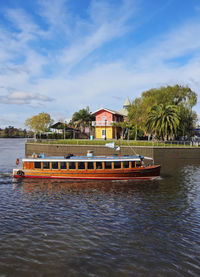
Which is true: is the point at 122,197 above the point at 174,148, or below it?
below

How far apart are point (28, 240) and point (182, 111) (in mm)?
56586

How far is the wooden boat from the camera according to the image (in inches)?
1068

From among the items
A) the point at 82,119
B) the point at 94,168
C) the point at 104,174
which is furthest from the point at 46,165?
the point at 82,119

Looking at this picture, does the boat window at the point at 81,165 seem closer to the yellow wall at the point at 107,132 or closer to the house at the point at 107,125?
the house at the point at 107,125

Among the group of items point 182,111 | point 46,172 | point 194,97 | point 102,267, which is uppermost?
point 194,97

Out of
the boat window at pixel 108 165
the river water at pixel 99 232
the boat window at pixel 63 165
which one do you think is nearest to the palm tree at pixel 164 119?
the boat window at pixel 108 165

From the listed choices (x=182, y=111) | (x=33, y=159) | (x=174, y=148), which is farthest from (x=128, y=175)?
(x=182, y=111)

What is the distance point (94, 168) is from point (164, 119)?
34.2 meters

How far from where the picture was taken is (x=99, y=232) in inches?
521

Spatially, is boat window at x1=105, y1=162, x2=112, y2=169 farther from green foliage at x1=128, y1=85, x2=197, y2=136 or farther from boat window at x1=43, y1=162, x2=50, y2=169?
green foliage at x1=128, y1=85, x2=197, y2=136

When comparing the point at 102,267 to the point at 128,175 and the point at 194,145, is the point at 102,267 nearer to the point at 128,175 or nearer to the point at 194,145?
the point at 128,175

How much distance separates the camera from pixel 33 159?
92.5ft

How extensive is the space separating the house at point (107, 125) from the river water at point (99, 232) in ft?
170

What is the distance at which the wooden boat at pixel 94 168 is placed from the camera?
89.0ft
